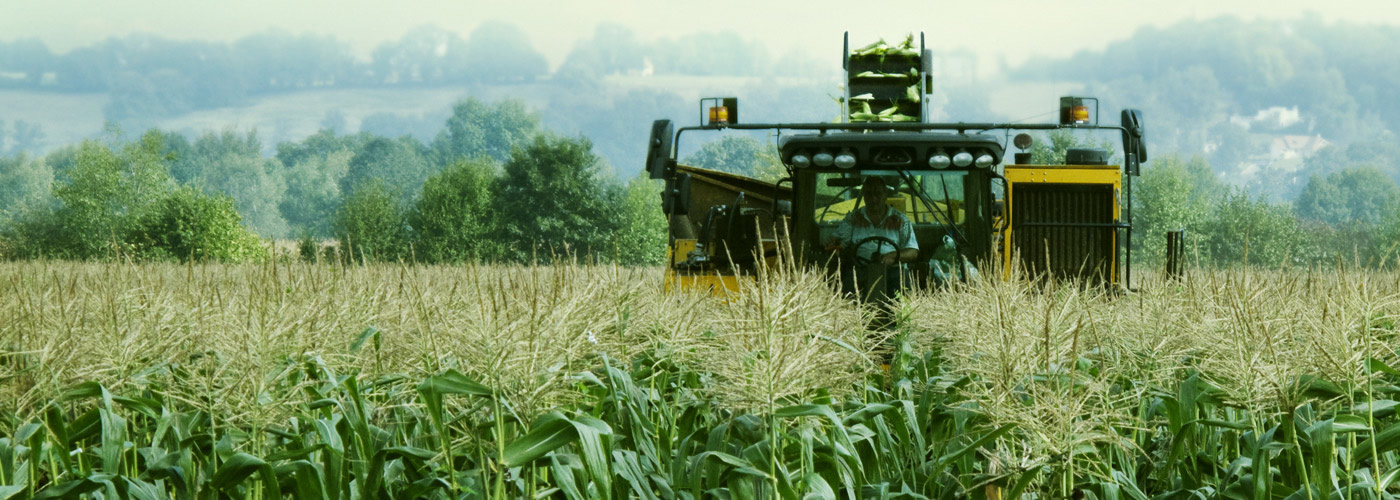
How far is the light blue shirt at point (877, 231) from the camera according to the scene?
827 centimetres

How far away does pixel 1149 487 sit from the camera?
221 inches

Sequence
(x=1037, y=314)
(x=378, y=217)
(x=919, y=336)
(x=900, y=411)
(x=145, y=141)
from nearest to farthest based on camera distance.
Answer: (x=1037, y=314)
(x=900, y=411)
(x=919, y=336)
(x=378, y=217)
(x=145, y=141)

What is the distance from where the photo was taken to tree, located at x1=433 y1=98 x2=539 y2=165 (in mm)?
129875

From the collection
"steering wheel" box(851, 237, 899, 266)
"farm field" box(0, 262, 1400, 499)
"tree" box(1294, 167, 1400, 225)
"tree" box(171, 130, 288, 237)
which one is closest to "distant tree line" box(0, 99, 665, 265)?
Answer: "steering wheel" box(851, 237, 899, 266)

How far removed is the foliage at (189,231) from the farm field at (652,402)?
4034 centimetres

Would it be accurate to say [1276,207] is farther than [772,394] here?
Yes

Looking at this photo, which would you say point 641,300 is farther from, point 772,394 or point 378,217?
point 378,217

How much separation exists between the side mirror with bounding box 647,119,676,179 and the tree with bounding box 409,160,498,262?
38549 millimetres

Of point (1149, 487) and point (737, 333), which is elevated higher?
point (737, 333)

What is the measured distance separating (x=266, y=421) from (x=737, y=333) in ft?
6.05

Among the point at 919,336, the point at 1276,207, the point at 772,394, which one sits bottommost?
the point at 1276,207

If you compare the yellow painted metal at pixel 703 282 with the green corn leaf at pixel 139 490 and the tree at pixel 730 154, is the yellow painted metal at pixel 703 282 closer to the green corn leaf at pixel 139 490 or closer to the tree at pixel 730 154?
the green corn leaf at pixel 139 490

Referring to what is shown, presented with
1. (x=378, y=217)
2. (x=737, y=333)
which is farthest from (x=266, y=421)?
(x=378, y=217)

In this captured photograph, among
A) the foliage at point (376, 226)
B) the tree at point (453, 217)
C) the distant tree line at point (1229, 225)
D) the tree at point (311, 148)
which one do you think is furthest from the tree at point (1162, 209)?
the tree at point (311, 148)
